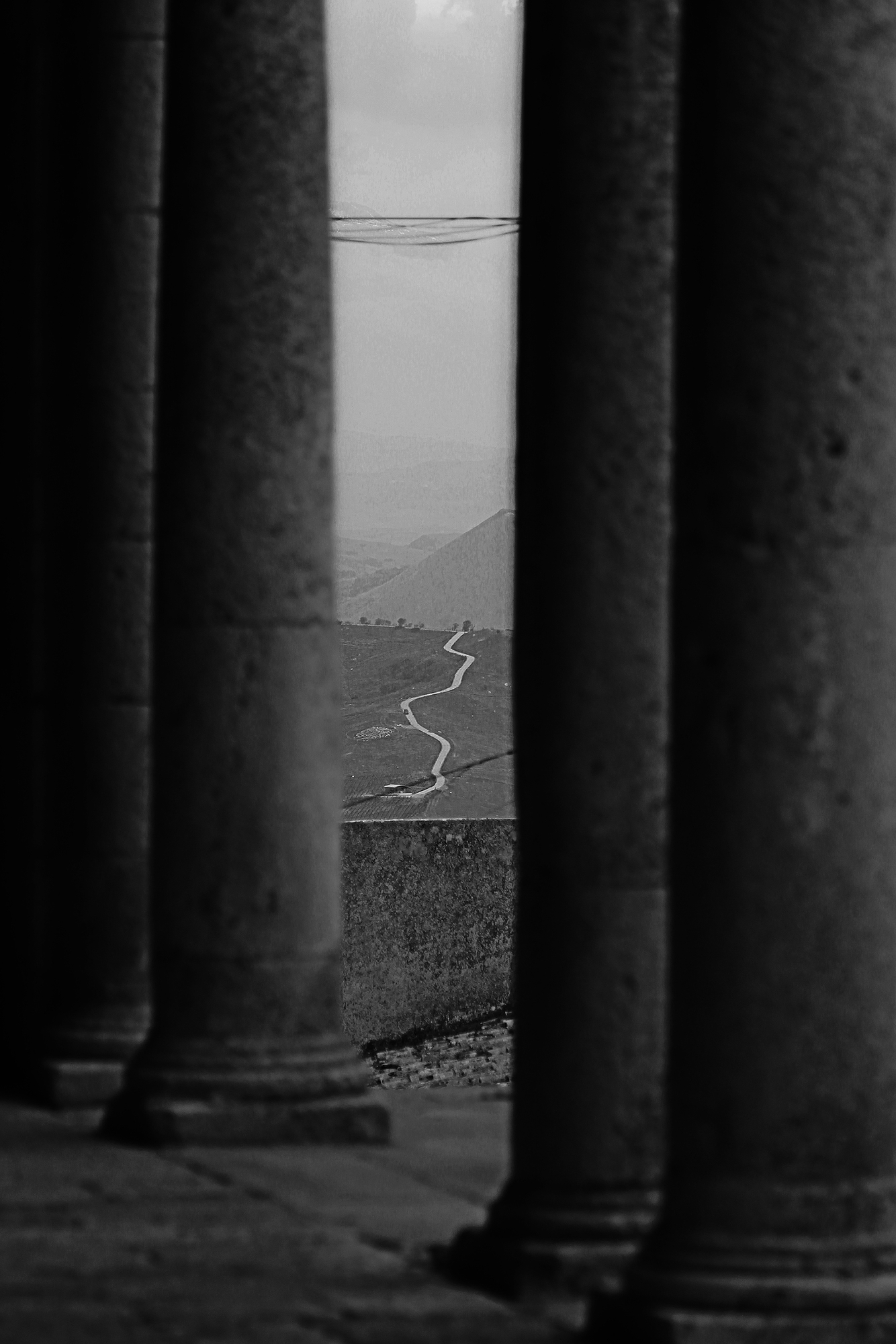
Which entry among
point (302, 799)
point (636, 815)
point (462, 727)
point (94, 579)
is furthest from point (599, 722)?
point (462, 727)

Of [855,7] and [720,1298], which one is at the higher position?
[855,7]

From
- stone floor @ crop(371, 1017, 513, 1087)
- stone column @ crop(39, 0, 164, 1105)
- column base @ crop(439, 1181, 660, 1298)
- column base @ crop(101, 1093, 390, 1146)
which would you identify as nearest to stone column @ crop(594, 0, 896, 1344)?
column base @ crop(439, 1181, 660, 1298)

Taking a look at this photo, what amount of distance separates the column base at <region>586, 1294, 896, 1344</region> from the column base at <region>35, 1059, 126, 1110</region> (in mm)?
7872

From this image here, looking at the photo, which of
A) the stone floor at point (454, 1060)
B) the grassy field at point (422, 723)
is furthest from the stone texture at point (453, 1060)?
the grassy field at point (422, 723)

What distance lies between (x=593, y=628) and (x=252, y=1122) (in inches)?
181

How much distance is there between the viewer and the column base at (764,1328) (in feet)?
23.3

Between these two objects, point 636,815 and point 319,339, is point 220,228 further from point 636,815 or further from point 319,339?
point 636,815

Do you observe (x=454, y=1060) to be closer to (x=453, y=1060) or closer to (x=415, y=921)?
(x=453, y=1060)

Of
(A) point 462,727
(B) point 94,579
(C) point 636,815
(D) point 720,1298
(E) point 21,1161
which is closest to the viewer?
(D) point 720,1298

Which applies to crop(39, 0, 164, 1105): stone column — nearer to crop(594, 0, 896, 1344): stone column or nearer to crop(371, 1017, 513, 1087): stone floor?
crop(594, 0, 896, 1344): stone column

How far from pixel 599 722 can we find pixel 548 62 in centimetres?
239

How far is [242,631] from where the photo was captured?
41.8 ft

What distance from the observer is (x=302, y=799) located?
12.9 meters

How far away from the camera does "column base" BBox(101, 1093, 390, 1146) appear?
1266 cm
